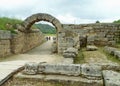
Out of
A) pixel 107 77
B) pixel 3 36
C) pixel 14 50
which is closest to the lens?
pixel 107 77

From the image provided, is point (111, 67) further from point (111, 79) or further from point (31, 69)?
point (31, 69)

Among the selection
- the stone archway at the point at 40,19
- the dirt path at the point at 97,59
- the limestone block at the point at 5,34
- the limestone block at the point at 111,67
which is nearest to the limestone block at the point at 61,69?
the limestone block at the point at 111,67

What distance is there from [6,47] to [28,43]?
533 centimetres

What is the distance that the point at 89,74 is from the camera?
5.77 m

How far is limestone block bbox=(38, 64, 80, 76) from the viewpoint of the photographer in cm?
598

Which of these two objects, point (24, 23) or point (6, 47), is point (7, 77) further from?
point (24, 23)

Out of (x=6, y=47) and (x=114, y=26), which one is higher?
(x=114, y=26)

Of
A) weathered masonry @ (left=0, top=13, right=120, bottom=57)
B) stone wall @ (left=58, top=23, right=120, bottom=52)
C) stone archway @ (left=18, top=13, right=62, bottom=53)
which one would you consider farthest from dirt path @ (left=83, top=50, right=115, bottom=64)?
stone wall @ (left=58, top=23, right=120, bottom=52)

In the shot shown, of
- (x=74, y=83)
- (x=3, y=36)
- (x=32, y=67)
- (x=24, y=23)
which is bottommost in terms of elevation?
(x=74, y=83)

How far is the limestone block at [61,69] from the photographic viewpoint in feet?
19.6

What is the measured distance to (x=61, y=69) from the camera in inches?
240

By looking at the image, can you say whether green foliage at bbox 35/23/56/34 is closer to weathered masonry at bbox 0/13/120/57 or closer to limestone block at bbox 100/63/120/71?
weathered masonry at bbox 0/13/120/57

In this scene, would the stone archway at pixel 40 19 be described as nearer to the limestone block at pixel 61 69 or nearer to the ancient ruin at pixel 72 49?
the ancient ruin at pixel 72 49

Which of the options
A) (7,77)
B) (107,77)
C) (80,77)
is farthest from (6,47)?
(107,77)
